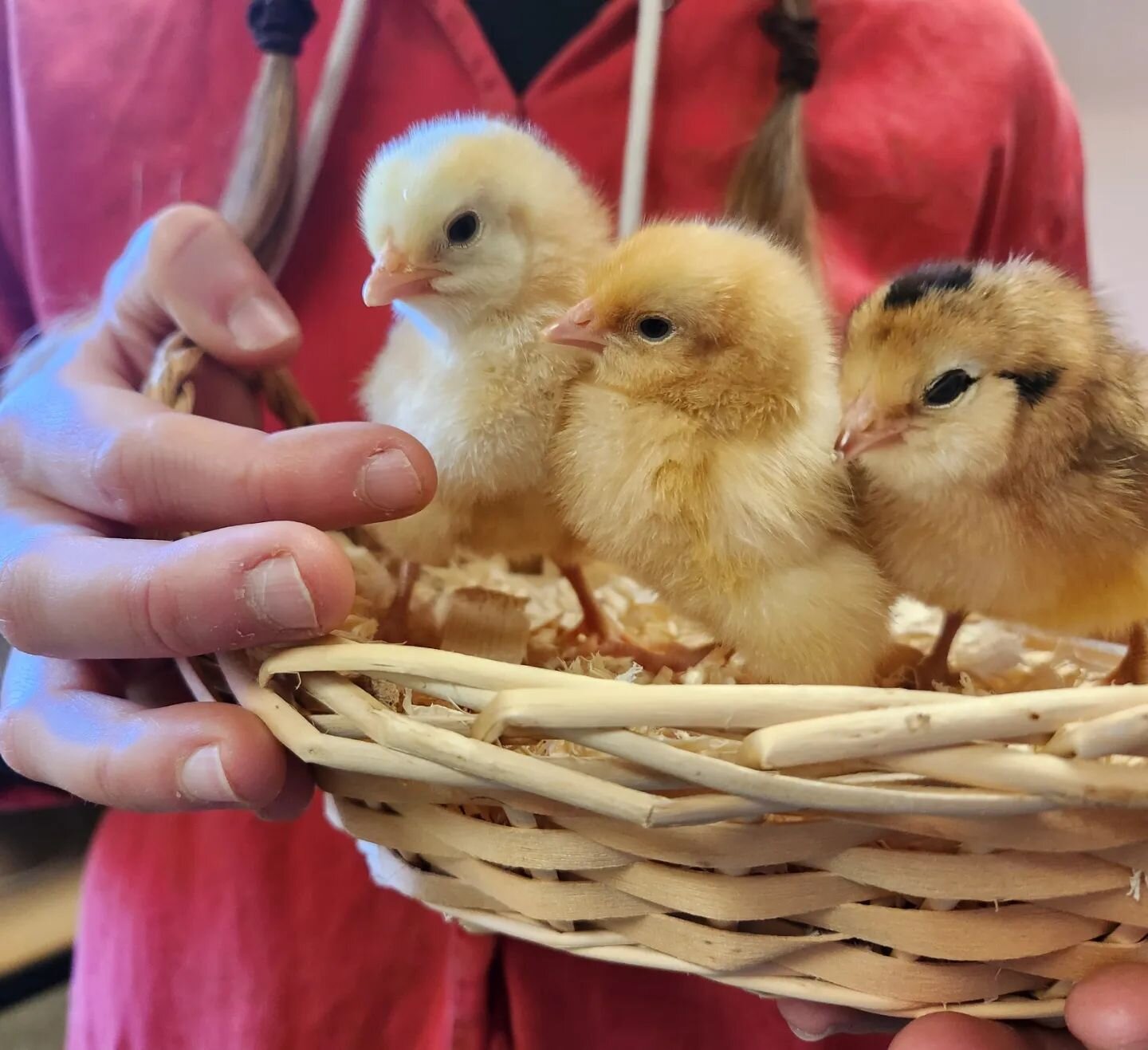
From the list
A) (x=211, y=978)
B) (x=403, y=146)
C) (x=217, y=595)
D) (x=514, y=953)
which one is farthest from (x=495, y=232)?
(x=211, y=978)

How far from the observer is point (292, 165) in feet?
2.86

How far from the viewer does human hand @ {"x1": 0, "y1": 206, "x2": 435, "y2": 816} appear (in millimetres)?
472

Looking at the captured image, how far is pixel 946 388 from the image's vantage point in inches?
20.8

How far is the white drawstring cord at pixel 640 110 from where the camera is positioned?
87 centimetres

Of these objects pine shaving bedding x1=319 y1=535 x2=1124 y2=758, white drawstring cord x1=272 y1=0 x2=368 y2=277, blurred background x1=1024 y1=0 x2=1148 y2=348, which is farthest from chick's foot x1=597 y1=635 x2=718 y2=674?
blurred background x1=1024 y1=0 x2=1148 y2=348

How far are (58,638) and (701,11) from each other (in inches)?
33.7

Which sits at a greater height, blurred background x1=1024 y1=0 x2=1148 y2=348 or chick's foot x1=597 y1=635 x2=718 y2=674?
blurred background x1=1024 y1=0 x2=1148 y2=348

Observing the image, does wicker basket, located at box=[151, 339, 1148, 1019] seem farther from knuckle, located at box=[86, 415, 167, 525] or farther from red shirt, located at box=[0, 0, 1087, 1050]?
red shirt, located at box=[0, 0, 1087, 1050]

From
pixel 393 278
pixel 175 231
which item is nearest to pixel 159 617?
pixel 393 278

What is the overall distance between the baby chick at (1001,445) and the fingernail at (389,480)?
252 mm

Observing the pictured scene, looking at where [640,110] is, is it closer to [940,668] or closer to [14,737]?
[940,668]

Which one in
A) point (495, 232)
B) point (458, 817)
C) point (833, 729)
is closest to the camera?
point (833, 729)

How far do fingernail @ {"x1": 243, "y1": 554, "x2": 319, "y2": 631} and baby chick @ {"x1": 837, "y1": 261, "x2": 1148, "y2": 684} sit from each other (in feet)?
1.02

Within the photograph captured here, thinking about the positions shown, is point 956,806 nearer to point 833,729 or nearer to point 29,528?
point 833,729
